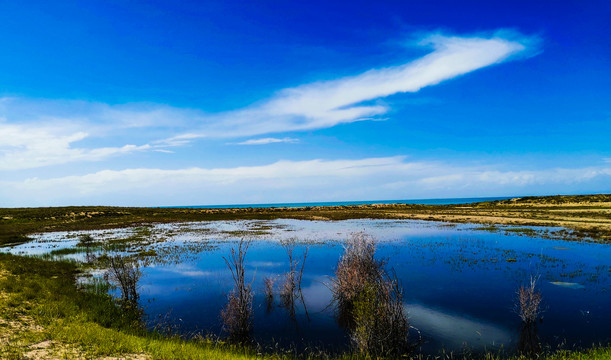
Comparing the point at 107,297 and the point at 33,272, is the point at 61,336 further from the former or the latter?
the point at 33,272

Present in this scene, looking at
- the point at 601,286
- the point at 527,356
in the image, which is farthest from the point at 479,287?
the point at 527,356

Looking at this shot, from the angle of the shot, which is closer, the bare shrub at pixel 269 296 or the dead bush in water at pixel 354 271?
the dead bush in water at pixel 354 271

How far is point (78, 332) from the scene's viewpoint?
1202 cm

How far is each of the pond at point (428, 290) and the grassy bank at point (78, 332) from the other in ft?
6.15

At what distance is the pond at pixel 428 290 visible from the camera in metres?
15.1

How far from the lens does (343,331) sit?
A: 15.8 m

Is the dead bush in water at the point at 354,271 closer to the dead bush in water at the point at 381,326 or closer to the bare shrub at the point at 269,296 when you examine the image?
the bare shrub at the point at 269,296

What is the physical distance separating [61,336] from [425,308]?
17.4 metres

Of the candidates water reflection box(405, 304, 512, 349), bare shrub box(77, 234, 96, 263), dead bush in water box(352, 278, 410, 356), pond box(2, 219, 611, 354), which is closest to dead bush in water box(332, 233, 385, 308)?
pond box(2, 219, 611, 354)

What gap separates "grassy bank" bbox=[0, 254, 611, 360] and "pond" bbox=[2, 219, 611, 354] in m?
1.87

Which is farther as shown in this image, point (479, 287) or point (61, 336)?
point (479, 287)

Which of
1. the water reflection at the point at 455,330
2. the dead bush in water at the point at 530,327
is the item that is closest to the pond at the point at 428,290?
the water reflection at the point at 455,330

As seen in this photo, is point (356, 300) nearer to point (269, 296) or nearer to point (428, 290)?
point (269, 296)

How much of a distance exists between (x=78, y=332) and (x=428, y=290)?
1974 cm
